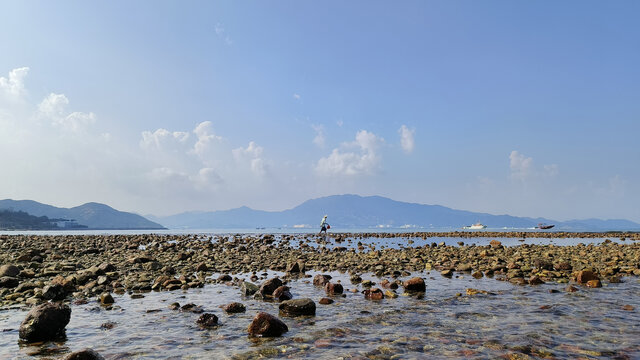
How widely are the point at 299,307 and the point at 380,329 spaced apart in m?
2.94

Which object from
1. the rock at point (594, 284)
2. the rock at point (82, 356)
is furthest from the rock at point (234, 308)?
the rock at point (594, 284)

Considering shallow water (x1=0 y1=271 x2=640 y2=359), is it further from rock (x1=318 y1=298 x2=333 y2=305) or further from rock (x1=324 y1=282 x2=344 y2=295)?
rock (x1=324 y1=282 x2=344 y2=295)

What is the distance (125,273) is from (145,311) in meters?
9.40

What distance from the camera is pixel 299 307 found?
11.3 meters

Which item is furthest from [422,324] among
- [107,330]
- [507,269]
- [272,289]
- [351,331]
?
[507,269]

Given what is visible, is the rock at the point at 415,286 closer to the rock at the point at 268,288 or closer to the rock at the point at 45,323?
the rock at the point at 268,288

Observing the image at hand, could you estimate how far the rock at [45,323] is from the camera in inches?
344

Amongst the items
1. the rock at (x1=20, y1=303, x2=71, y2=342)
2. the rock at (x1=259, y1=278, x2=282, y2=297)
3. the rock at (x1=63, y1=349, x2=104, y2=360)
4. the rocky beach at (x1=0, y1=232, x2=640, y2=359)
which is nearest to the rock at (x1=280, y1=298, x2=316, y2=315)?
the rocky beach at (x1=0, y1=232, x2=640, y2=359)

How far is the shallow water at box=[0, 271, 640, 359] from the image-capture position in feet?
25.7

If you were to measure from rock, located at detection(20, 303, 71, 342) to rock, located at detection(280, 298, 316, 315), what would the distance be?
240 inches

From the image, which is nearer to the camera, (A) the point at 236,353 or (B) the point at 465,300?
(A) the point at 236,353

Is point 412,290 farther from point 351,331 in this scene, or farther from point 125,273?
point 125,273

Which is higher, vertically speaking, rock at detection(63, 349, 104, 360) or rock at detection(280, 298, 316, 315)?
rock at detection(63, 349, 104, 360)

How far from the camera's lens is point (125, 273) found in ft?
63.9
